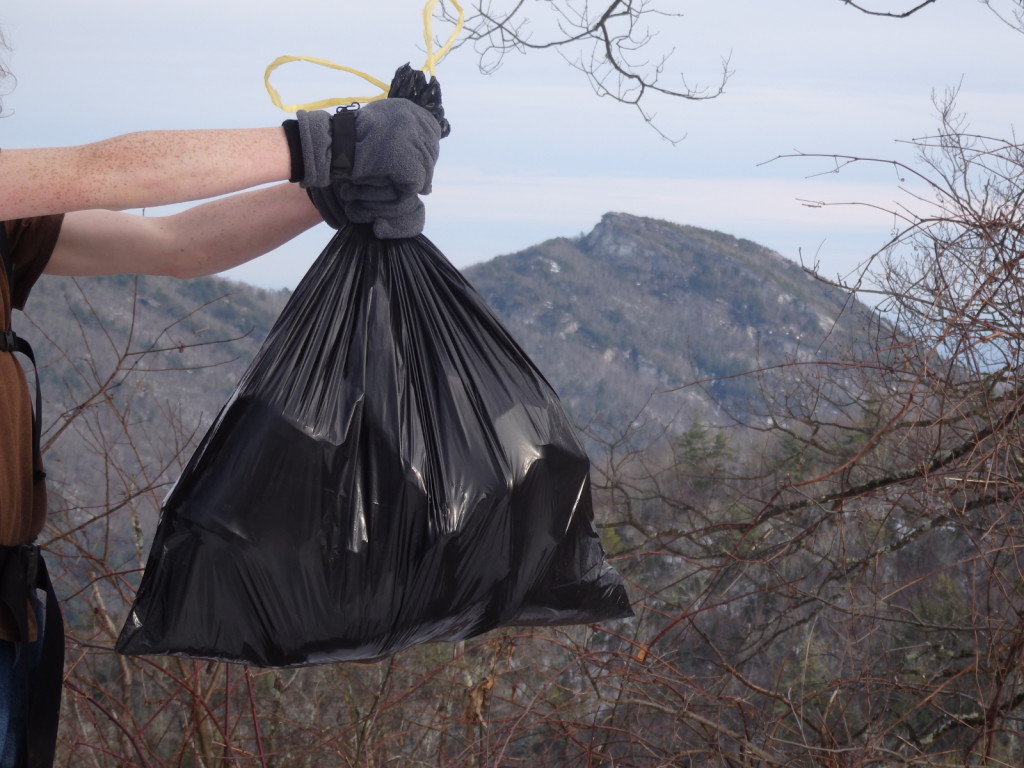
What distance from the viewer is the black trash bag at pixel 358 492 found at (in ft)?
3.76

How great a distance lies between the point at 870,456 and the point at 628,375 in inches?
584

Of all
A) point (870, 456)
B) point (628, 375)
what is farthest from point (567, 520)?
point (628, 375)

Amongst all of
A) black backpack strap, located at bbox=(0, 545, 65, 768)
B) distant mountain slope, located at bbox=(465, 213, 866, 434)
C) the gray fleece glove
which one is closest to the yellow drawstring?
the gray fleece glove

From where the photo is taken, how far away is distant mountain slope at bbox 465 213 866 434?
1964 cm

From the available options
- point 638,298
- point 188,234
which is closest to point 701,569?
point 188,234

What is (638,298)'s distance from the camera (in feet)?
82.0

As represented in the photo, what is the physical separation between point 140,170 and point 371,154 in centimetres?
25

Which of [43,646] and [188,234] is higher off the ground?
[188,234]

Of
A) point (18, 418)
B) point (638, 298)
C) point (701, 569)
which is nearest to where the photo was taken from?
point (18, 418)

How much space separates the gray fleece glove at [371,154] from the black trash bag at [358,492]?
0.42 feet

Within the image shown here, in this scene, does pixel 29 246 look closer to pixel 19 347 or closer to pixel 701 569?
pixel 19 347

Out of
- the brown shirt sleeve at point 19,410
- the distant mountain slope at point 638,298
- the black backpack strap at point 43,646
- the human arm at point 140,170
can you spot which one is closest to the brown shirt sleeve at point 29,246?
the brown shirt sleeve at point 19,410

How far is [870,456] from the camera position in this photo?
159 inches

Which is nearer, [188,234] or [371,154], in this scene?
[371,154]
